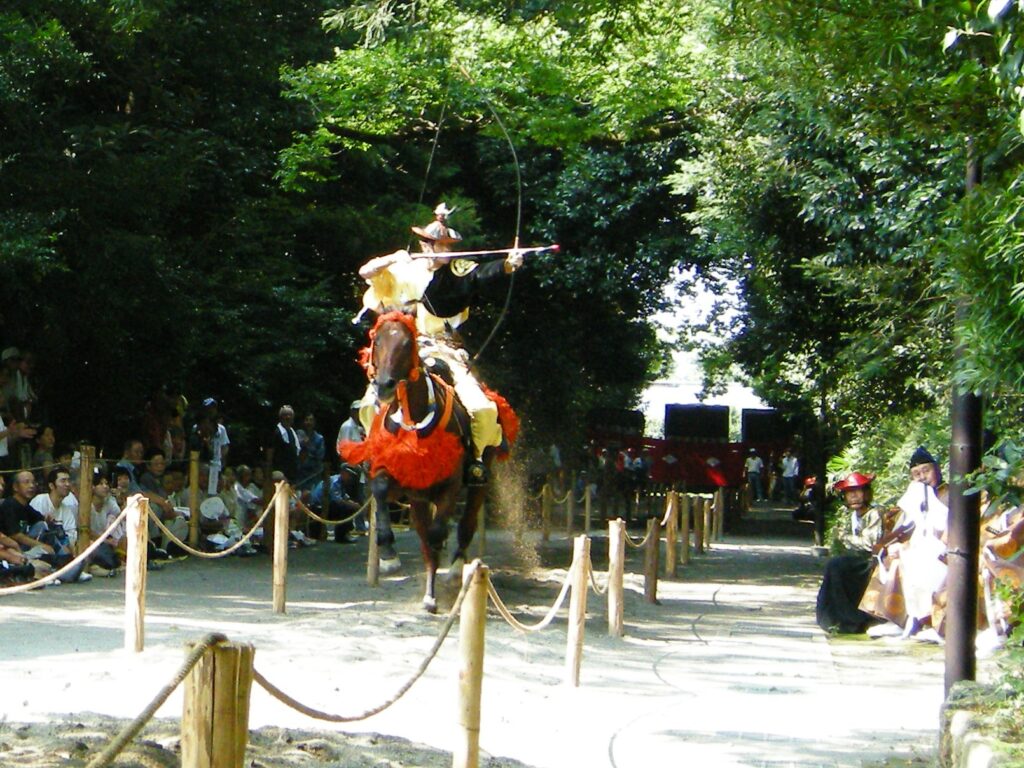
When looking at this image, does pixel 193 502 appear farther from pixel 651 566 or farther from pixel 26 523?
pixel 651 566

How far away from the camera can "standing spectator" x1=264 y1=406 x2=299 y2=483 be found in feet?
66.6

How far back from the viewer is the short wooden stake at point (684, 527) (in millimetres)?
19719

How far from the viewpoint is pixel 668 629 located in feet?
44.1

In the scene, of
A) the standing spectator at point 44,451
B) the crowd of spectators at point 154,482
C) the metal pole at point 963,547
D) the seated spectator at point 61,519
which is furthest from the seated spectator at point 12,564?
the metal pole at point 963,547

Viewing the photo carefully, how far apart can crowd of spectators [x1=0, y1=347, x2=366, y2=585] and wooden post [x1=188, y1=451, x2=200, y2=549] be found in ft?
0.20

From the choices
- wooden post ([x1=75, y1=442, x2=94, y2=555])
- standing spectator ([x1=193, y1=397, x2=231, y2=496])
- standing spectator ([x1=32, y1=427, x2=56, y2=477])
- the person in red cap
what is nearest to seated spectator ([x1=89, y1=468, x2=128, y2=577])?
wooden post ([x1=75, y1=442, x2=94, y2=555])

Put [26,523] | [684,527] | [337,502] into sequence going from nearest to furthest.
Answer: [26,523] → [684,527] → [337,502]

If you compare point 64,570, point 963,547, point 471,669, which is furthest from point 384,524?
point 471,669

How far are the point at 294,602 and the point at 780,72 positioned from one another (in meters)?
6.89

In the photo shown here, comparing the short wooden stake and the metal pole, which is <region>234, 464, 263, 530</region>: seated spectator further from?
the metal pole

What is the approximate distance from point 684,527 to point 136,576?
35.9ft

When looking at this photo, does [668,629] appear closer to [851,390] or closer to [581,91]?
[581,91]

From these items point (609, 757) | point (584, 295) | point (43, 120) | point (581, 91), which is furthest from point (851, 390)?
point (609, 757)

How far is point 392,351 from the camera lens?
11656mm
